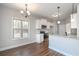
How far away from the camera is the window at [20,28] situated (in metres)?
4.52

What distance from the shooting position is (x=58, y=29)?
315 inches

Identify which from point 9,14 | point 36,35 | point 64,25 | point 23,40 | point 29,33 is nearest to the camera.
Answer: point 9,14

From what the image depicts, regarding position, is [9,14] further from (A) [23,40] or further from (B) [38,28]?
(B) [38,28]

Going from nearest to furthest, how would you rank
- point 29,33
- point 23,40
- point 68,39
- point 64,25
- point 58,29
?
point 68,39, point 23,40, point 29,33, point 64,25, point 58,29

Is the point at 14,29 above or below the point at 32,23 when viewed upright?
below

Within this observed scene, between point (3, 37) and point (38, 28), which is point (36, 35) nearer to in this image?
point (38, 28)

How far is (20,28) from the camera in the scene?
16.2 ft

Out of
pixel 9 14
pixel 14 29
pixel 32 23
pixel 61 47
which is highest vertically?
pixel 9 14

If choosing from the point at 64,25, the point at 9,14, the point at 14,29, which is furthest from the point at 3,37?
the point at 64,25

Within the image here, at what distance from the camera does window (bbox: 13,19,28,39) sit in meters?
4.52

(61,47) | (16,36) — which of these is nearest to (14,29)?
(16,36)

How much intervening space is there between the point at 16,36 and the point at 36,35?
6.38 ft

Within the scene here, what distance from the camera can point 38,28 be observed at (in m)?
6.32

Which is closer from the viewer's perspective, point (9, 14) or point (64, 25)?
point (9, 14)
